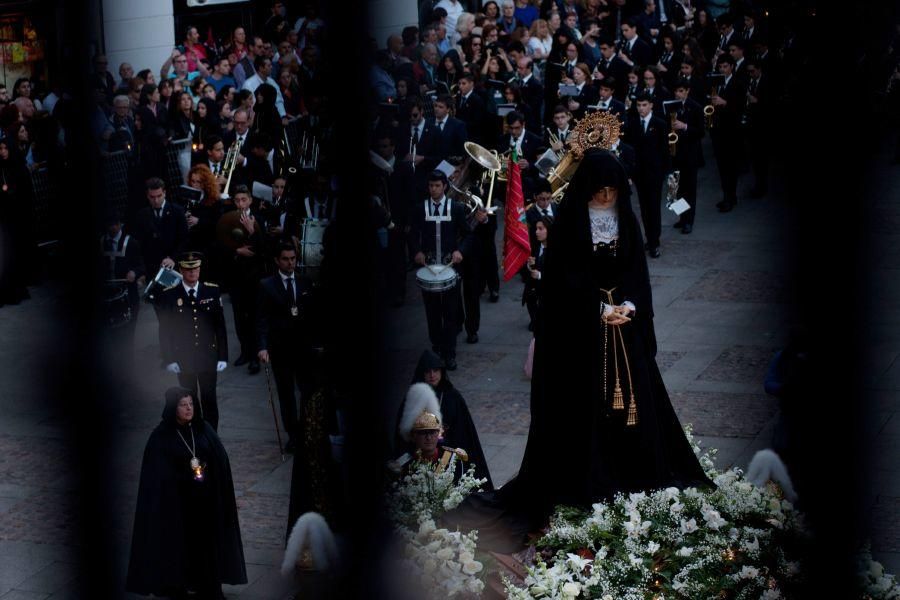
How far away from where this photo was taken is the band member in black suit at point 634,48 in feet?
66.5

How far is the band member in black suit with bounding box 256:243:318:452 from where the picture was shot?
11164 mm

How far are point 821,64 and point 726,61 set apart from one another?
1233 cm

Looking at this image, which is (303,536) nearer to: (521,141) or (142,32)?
(142,32)

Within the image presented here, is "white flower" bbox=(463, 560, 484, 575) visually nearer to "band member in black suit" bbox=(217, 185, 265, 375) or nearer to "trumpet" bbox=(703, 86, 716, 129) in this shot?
"band member in black suit" bbox=(217, 185, 265, 375)

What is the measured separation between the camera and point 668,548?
7.10 meters

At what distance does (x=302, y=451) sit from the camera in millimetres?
7793

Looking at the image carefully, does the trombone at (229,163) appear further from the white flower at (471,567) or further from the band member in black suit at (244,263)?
the white flower at (471,567)

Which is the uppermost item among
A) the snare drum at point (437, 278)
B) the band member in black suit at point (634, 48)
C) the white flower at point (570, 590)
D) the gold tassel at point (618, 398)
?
the band member in black suit at point (634, 48)

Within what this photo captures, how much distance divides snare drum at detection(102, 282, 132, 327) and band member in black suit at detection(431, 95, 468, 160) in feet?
12.2

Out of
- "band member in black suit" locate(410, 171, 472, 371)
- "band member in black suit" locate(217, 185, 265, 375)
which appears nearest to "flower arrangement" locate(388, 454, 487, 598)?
"band member in black suit" locate(410, 171, 472, 371)

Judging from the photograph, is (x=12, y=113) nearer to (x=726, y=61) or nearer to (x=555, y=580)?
(x=726, y=61)

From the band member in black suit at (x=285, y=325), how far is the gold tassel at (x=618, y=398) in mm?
3914

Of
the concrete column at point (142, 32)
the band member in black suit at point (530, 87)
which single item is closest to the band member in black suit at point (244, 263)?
the concrete column at point (142, 32)

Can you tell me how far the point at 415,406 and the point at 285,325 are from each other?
337cm
